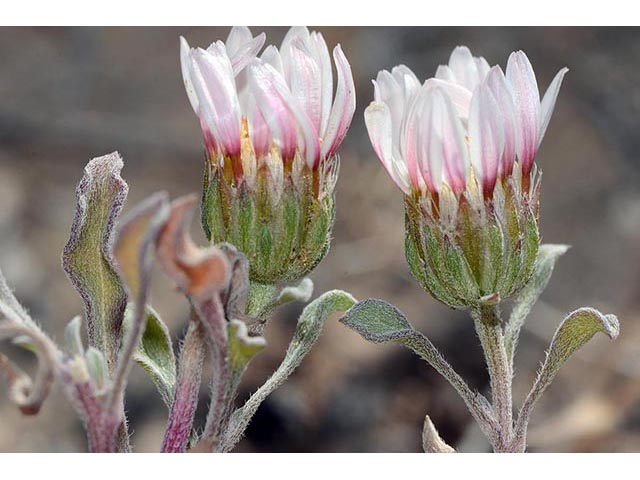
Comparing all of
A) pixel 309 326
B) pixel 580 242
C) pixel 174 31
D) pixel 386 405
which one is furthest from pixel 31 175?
pixel 309 326

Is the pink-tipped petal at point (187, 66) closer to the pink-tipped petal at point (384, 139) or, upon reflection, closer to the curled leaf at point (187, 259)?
the pink-tipped petal at point (384, 139)

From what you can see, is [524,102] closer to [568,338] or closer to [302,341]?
[568,338]

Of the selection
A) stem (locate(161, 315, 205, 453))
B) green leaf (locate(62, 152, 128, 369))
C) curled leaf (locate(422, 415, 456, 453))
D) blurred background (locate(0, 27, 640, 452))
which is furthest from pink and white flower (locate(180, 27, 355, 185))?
blurred background (locate(0, 27, 640, 452))

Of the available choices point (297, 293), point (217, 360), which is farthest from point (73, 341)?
point (297, 293)

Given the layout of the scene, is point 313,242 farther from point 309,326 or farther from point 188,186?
point 188,186

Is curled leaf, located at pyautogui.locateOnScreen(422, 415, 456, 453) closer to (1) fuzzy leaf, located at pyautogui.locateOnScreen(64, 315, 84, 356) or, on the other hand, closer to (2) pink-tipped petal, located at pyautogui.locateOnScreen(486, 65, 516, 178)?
(2) pink-tipped petal, located at pyautogui.locateOnScreen(486, 65, 516, 178)

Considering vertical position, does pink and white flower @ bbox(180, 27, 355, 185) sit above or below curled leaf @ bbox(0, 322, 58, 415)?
above

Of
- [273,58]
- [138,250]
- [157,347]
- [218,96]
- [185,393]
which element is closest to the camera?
→ [138,250]
